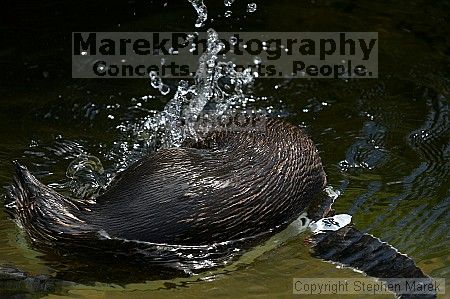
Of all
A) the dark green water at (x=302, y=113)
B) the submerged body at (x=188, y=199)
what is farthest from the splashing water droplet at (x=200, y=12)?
the submerged body at (x=188, y=199)

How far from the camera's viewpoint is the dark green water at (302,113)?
3.88 m

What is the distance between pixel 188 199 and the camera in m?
3.66

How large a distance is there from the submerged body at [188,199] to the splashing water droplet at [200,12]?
235 cm

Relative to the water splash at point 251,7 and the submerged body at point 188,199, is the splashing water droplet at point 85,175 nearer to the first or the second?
the submerged body at point 188,199

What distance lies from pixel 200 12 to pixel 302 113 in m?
1.57

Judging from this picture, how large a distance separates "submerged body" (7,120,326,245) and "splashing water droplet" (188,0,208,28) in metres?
2.35

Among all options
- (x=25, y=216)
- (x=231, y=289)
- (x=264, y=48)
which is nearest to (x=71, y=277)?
(x=25, y=216)

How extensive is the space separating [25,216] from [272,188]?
1064 millimetres

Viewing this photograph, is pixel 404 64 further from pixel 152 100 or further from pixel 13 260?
pixel 13 260

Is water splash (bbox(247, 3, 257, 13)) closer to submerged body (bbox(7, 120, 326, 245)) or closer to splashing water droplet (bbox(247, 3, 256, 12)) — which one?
splashing water droplet (bbox(247, 3, 256, 12))

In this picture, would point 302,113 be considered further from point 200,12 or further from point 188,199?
point 188,199

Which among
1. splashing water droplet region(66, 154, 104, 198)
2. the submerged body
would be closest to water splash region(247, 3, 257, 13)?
splashing water droplet region(66, 154, 104, 198)

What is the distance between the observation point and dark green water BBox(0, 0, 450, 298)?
12.7 feet

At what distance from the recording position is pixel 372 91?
5.62 meters
